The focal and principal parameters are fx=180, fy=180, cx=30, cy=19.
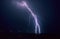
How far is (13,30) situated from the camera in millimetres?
2227

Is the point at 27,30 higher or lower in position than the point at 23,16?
lower

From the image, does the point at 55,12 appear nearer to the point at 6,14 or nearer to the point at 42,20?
the point at 42,20

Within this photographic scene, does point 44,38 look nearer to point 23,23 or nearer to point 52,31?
point 52,31

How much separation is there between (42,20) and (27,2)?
0.30 meters

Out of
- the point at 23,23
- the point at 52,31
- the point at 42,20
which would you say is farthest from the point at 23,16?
the point at 52,31

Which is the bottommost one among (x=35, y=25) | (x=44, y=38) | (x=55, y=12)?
(x=44, y=38)

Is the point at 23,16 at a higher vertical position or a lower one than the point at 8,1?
lower

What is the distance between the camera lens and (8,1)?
229 cm

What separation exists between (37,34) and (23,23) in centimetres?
22

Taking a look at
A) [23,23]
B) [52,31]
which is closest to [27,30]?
[23,23]

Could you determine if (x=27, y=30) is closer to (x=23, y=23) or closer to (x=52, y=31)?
(x=23, y=23)

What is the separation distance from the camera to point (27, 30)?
224 cm

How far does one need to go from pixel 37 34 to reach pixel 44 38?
99mm

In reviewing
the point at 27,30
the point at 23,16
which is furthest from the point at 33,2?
the point at 27,30
